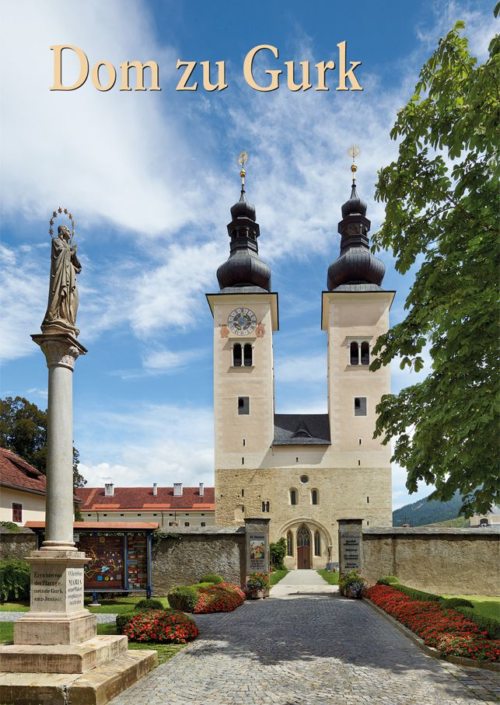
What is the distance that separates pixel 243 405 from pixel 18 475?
19.0 metres

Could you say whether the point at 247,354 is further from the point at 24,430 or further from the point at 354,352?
the point at 24,430

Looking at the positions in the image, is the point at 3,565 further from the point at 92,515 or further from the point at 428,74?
the point at 92,515

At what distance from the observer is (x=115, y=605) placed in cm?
1836

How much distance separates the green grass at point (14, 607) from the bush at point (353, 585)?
384 inches

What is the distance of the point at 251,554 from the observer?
21953mm

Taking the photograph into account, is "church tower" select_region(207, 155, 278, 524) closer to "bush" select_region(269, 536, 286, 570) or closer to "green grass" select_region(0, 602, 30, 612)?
"bush" select_region(269, 536, 286, 570)

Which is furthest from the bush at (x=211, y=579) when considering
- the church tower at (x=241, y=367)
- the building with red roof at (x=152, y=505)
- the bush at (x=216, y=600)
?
the building with red roof at (x=152, y=505)

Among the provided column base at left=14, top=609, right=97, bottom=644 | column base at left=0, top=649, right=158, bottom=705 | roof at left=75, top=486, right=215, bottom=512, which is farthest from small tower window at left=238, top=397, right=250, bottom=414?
column base at left=0, top=649, right=158, bottom=705

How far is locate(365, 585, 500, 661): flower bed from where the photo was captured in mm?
9625

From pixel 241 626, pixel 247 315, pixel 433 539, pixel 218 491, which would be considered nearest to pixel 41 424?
pixel 218 491

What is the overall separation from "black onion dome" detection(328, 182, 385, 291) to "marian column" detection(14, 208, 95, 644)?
38525mm

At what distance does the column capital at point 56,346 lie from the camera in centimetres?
969

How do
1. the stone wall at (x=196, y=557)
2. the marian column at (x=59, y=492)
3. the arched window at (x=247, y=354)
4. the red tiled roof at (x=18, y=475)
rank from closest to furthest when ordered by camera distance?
1. the marian column at (x=59, y=492)
2. the stone wall at (x=196, y=557)
3. the red tiled roof at (x=18, y=475)
4. the arched window at (x=247, y=354)

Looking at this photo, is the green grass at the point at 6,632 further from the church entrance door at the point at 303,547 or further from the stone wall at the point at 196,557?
the church entrance door at the point at 303,547
